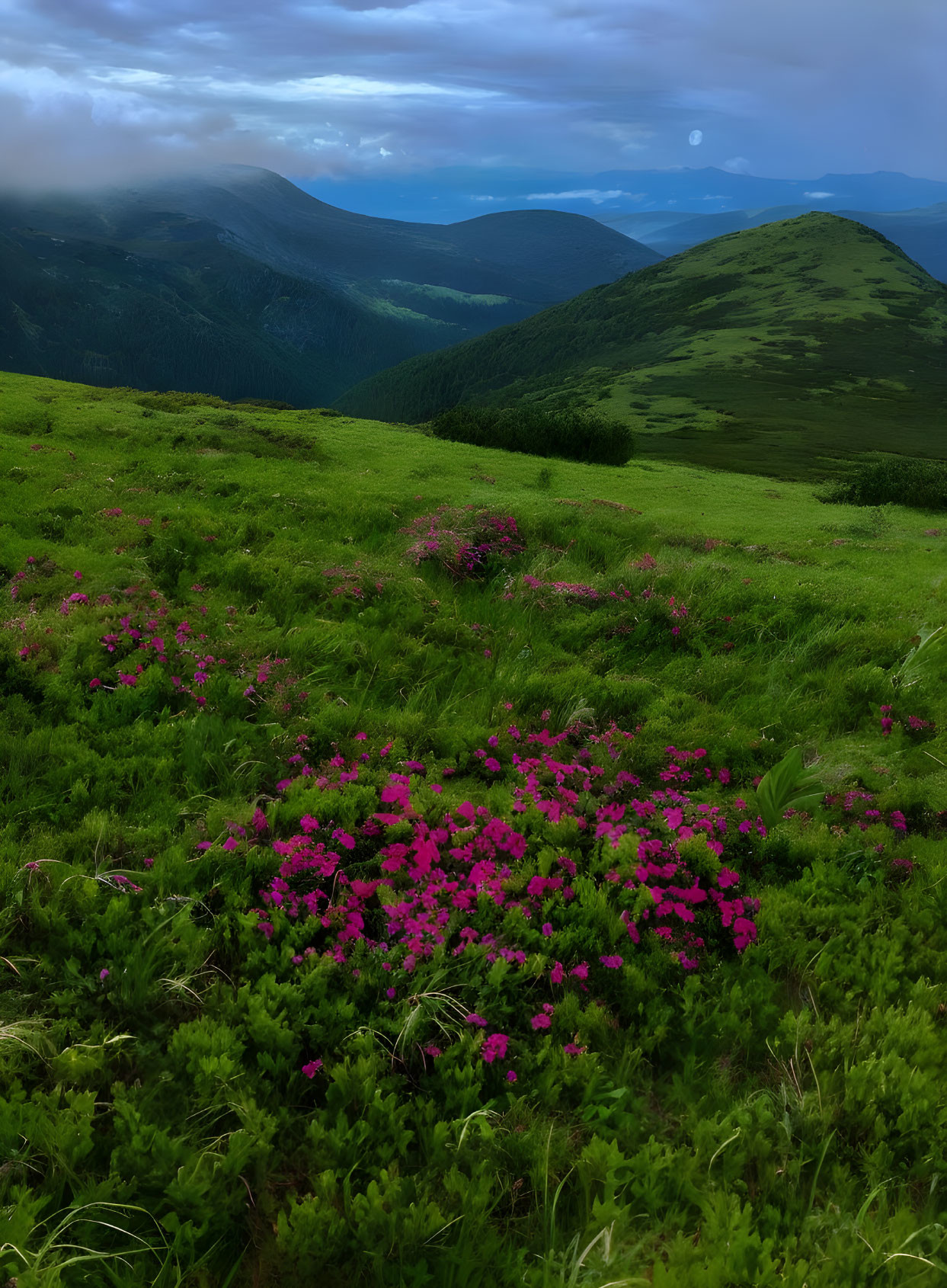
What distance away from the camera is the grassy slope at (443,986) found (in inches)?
132

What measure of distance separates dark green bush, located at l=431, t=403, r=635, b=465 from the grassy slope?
37210mm

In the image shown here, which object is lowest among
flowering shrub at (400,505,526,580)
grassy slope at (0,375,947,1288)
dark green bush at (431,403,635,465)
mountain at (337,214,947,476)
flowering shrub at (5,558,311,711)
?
grassy slope at (0,375,947,1288)

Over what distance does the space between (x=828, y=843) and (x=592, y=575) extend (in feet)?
25.1

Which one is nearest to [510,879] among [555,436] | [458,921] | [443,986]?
[458,921]

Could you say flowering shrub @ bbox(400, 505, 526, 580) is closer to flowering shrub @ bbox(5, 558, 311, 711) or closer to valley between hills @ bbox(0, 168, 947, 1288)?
valley between hills @ bbox(0, 168, 947, 1288)

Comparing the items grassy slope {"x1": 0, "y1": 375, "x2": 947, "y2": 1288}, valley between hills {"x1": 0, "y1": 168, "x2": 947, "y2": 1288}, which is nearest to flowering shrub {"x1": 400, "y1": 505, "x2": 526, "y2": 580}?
valley between hills {"x1": 0, "y1": 168, "x2": 947, "y2": 1288}

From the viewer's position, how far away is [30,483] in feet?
48.9

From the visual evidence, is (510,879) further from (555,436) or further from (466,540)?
(555,436)

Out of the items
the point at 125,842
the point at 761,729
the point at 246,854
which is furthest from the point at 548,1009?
the point at 761,729

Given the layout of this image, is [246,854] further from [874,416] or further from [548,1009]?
[874,416]

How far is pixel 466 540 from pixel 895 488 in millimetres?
37736

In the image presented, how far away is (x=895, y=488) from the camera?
40.8m

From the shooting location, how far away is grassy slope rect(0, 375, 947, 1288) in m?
3.36

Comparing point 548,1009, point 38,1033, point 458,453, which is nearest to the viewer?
point 38,1033
